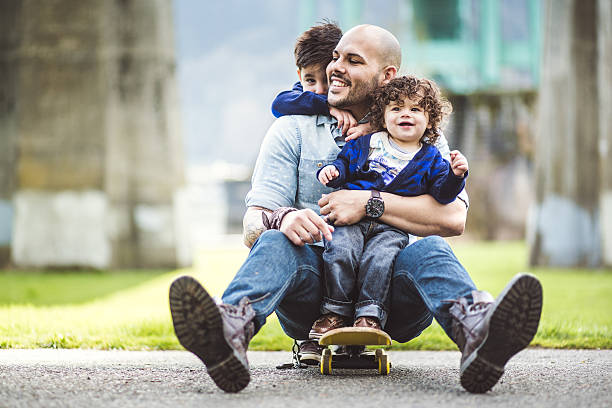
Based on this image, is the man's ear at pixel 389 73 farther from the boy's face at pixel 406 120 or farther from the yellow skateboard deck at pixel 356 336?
the yellow skateboard deck at pixel 356 336

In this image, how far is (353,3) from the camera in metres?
37.3

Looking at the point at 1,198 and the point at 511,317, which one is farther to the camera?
the point at 1,198

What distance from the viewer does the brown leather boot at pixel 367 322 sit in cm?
303

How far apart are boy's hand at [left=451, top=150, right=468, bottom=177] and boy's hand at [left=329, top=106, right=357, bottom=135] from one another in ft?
1.79

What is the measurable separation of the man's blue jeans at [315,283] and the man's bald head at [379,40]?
91 cm

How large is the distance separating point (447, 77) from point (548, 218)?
109 ft

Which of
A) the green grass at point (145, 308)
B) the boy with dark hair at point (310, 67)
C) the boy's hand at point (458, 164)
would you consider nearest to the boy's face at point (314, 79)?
the boy with dark hair at point (310, 67)

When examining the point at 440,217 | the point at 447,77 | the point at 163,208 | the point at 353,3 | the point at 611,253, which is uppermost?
→ the point at 353,3

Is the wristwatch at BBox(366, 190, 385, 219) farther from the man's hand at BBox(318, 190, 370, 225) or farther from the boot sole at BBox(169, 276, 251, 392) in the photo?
the boot sole at BBox(169, 276, 251, 392)

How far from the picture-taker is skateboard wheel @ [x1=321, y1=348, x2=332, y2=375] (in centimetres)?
329

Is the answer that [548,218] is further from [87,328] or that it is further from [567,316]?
[87,328]

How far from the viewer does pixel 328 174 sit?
3.23 metres

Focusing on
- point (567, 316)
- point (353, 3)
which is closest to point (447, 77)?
point (353, 3)

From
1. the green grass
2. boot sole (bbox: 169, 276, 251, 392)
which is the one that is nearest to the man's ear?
boot sole (bbox: 169, 276, 251, 392)
